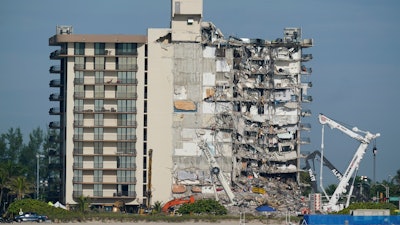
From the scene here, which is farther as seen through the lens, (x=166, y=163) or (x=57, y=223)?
(x=166, y=163)

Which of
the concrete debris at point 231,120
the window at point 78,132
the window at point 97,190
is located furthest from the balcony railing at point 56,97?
the concrete debris at point 231,120

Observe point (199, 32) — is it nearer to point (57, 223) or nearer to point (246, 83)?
point (246, 83)

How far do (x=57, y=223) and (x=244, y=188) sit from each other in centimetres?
3096

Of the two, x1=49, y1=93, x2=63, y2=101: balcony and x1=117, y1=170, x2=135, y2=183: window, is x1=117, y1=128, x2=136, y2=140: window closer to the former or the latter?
x1=117, y1=170, x2=135, y2=183: window

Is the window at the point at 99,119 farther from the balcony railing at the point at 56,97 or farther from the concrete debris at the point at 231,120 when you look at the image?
the concrete debris at the point at 231,120

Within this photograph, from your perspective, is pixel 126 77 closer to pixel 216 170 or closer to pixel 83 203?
pixel 216 170

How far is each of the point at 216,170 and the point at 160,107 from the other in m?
10.7

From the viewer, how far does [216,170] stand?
192 m

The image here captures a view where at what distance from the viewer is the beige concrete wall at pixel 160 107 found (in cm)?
19362

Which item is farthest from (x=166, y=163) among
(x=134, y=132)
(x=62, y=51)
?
(x=62, y=51)

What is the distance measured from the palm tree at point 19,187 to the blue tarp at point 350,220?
51638 millimetres

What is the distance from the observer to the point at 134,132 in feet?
634

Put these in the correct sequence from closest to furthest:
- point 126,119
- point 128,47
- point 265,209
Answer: point 265,209 < point 126,119 < point 128,47

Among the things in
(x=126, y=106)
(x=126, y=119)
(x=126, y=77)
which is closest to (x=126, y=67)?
(x=126, y=77)
